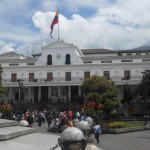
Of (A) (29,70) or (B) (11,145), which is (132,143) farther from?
(A) (29,70)

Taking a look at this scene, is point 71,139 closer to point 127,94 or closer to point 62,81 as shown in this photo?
point 127,94

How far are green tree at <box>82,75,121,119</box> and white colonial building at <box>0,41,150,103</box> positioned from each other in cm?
868

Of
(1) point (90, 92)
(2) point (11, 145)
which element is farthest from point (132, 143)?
(1) point (90, 92)

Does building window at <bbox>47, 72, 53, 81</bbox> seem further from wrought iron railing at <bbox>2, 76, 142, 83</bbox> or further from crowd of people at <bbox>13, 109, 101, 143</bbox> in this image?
crowd of people at <bbox>13, 109, 101, 143</bbox>

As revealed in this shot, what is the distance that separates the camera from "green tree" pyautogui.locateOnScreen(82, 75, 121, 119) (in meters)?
46.1

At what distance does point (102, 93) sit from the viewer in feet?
165

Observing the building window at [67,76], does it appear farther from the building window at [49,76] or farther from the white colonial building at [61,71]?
the building window at [49,76]

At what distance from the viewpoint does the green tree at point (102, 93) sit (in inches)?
1816

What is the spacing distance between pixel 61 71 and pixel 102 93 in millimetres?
16523

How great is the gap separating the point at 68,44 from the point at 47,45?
371cm

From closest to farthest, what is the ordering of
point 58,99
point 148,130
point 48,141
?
point 48,141
point 148,130
point 58,99

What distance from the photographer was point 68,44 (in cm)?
6644

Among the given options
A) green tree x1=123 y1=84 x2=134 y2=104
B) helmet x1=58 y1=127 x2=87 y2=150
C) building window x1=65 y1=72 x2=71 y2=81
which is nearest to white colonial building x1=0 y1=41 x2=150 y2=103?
building window x1=65 y1=72 x2=71 y2=81

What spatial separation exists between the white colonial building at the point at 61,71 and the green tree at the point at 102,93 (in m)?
8.68
